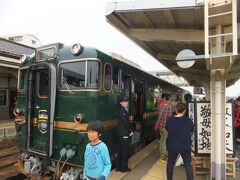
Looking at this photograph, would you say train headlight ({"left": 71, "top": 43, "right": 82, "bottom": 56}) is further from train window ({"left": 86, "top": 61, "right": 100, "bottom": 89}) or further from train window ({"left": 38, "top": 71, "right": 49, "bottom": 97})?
train window ({"left": 38, "top": 71, "right": 49, "bottom": 97})

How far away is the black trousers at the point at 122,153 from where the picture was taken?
18.9 feet

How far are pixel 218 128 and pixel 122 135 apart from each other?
2.08 m

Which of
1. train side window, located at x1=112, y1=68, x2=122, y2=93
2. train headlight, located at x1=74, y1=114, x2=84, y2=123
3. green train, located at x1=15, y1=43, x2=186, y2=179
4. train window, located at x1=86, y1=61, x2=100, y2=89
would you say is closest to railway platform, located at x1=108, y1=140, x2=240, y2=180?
green train, located at x1=15, y1=43, x2=186, y2=179

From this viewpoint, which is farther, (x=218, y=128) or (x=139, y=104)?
(x=139, y=104)

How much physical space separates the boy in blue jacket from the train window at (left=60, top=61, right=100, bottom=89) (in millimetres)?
1954

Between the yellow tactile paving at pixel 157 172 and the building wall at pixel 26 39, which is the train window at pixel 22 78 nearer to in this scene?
the yellow tactile paving at pixel 157 172

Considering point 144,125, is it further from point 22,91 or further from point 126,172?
point 22,91

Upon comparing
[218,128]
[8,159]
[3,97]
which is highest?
[3,97]

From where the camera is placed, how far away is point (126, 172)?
5883mm

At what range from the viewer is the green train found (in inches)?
193

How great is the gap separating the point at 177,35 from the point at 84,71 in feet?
7.24

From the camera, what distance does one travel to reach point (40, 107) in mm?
5543

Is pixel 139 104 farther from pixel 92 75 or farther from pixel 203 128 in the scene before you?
pixel 92 75

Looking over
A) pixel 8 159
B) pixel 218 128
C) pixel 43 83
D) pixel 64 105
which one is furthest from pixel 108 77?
pixel 8 159
